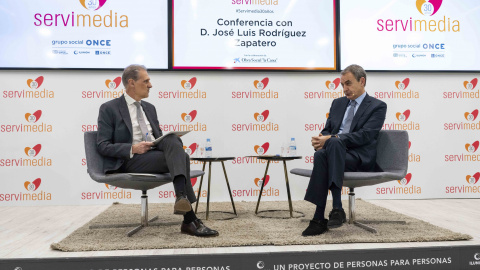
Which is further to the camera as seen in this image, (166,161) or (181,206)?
(166,161)

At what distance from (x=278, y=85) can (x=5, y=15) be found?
9.58ft

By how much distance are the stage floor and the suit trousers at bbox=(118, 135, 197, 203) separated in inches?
19.8

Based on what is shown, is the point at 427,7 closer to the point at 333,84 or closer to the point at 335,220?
the point at 333,84

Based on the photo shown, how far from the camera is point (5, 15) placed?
4.30 m

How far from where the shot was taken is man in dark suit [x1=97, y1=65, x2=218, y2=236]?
2.71 metres

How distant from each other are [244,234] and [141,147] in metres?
0.90

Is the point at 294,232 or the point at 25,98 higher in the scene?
the point at 25,98

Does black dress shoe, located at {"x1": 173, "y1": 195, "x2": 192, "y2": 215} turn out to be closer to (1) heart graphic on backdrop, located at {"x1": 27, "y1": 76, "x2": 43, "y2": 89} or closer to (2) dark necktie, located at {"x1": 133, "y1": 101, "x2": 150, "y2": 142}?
(2) dark necktie, located at {"x1": 133, "y1": 101, "x2": 150, "y2": 142}

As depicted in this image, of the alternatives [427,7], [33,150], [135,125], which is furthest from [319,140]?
[33,150]

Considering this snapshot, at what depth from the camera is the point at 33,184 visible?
4.37 meters

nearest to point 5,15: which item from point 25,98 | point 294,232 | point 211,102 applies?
point 25,98

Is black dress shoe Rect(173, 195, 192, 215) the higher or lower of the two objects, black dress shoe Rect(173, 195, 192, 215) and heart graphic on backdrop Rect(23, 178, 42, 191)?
the higher

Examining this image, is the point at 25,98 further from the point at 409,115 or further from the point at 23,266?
the point at 409,115

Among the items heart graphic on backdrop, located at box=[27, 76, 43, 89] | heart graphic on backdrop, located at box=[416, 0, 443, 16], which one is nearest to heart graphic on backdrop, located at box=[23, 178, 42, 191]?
heart graphic on backdrop, located at box=[27, 76, 43, 89]
